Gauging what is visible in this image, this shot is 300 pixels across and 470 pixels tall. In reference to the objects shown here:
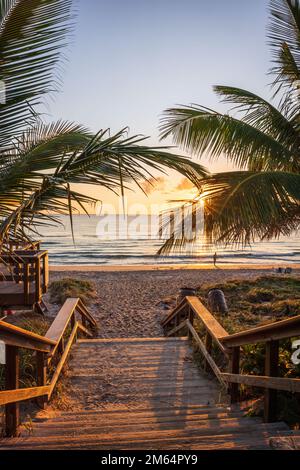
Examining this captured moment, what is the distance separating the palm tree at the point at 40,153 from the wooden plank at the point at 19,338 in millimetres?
630

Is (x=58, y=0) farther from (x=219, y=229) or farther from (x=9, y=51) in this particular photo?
(x=219, y=229)

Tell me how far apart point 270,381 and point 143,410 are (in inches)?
62.4

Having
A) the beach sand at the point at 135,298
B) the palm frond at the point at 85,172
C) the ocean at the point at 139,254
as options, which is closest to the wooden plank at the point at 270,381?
the palm frond at the point at 85,172

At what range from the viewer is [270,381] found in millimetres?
3074

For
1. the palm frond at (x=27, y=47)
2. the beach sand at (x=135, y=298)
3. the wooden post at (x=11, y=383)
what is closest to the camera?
the palm frond at (x=27, y=47)

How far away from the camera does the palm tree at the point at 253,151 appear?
4.24 metres

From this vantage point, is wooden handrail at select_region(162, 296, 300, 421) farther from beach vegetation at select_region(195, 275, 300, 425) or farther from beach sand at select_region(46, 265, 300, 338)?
beach sand at select_region(46, 265, 300, 338)

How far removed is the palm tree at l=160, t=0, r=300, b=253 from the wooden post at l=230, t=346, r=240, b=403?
1303 mm

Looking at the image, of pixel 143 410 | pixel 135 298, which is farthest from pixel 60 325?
pixel 135 298

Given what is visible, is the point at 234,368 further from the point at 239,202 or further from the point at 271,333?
the point at 239,202

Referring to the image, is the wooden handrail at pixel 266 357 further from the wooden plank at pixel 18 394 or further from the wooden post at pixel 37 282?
the wooden post at pixel 37 282

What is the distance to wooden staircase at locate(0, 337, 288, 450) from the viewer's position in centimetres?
292

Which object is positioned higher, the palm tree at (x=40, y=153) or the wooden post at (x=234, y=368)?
the palm tree at (x=40, y=153)

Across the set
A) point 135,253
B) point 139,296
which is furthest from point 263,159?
point 135,253
